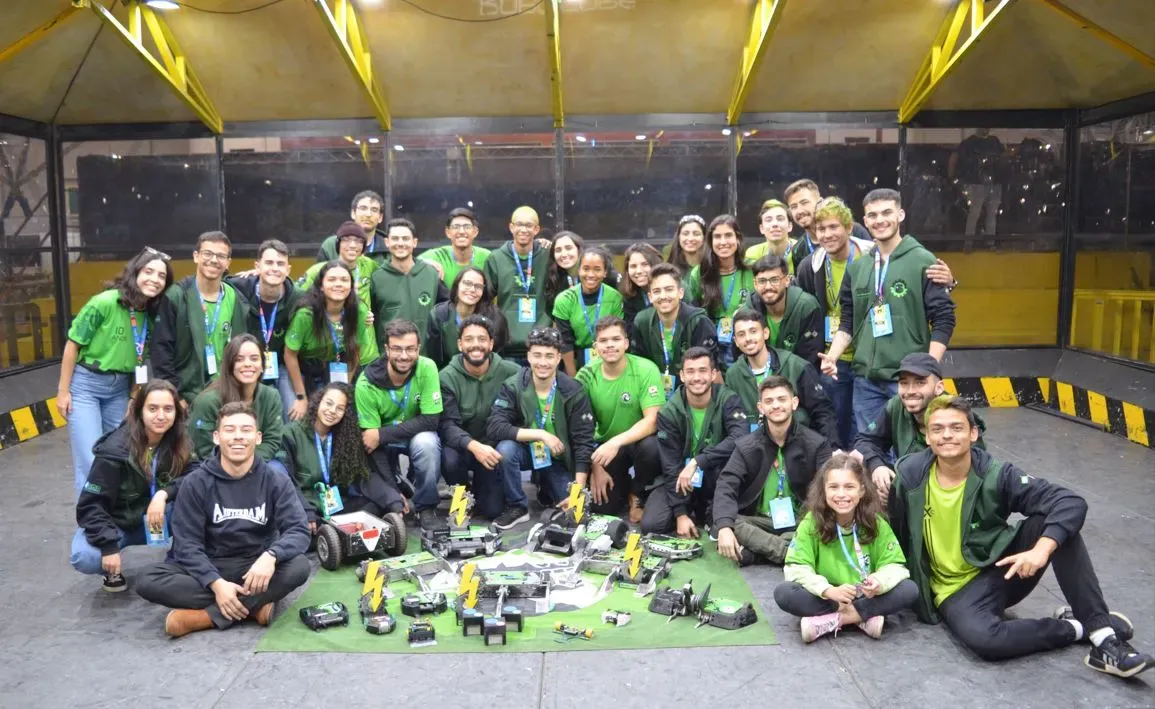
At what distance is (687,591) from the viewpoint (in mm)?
4285

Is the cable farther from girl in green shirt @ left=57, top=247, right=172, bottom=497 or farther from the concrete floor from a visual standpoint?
the concrete floor

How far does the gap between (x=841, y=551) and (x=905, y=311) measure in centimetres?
166

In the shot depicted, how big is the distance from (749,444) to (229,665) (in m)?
2.61

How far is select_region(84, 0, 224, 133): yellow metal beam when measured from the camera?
762 centimetres

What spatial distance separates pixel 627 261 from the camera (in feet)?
20.2

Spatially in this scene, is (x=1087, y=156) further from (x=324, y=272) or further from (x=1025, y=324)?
(x=324, y=272)

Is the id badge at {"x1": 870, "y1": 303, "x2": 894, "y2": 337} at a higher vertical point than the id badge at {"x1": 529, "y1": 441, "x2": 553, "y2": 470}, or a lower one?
higher

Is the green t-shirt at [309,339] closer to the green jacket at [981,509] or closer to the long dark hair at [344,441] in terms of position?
the long dark hair at [344,441]

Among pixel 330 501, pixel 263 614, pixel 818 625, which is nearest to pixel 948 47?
pixel 818 625

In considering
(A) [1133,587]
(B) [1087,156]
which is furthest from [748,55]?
(A) [1133,587]

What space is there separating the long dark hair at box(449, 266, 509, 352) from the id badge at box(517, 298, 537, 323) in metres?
0.23

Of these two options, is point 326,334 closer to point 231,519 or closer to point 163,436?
point 163,436

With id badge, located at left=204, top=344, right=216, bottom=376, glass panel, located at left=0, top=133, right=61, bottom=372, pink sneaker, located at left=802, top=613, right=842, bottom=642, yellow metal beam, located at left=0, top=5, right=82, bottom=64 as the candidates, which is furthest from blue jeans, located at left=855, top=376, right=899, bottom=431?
glass panel, located at left=0, top=133, right=61, bottom=372

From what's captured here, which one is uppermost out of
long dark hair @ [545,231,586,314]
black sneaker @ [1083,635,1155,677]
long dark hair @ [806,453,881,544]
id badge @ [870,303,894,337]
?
long dark hair @ [545,231,586,314]
